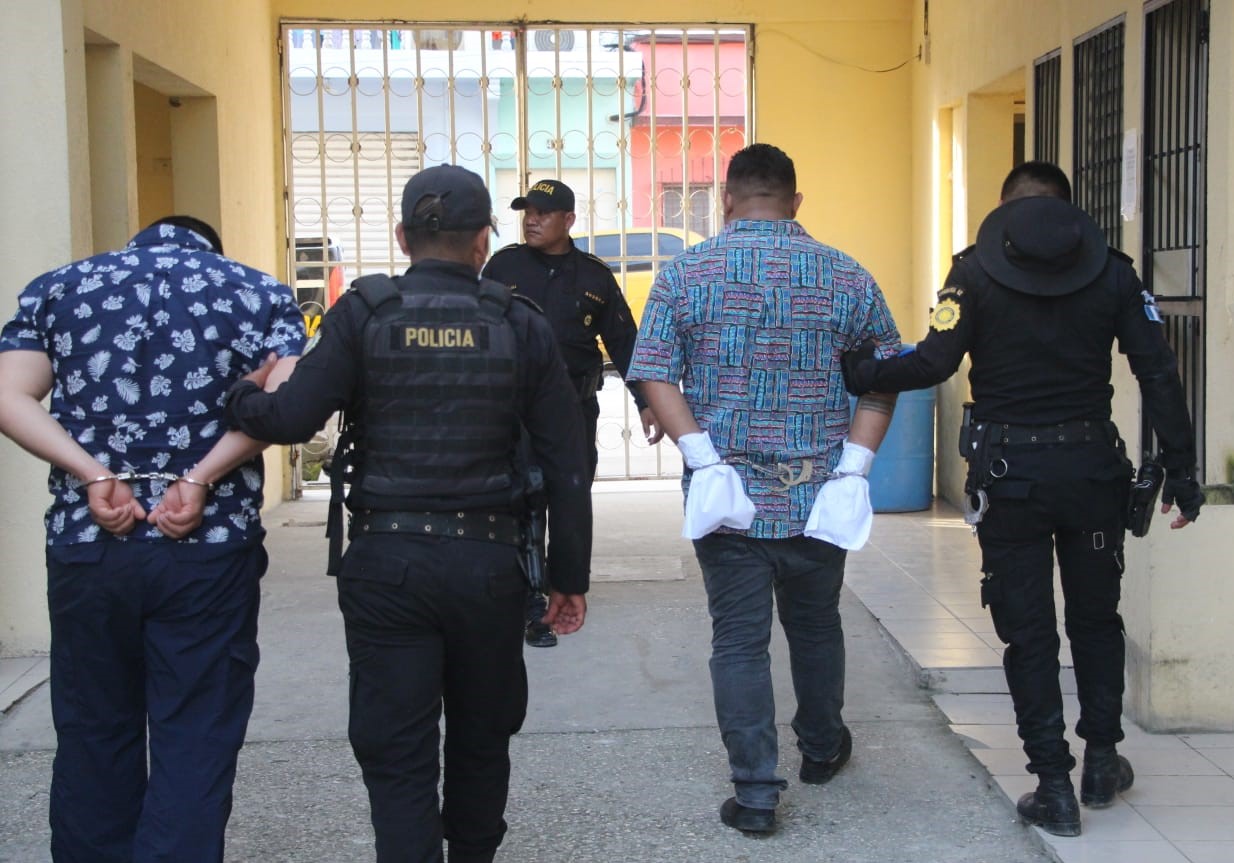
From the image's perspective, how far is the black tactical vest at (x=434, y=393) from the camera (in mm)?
3176

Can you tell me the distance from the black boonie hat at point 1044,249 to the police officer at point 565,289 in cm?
240

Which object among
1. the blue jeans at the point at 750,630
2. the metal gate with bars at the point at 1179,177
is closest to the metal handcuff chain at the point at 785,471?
the blue jeans at the point at 750,630

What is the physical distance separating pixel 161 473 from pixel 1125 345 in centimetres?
246

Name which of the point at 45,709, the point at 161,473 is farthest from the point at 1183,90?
the point at 45,709

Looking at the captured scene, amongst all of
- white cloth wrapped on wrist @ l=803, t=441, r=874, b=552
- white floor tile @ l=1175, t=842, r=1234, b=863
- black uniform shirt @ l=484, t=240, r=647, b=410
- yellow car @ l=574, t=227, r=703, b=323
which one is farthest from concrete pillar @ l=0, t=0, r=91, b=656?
yellow car @ l=574, t=227, r=703, b=323

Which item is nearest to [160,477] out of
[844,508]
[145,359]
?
[145,359]

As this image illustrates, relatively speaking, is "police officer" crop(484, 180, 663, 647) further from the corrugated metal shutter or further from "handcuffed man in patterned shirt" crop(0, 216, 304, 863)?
the corrugated metal shutter

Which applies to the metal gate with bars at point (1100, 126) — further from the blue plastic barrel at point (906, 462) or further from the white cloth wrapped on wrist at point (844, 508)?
the white cloth wrapped on wrist at point (844, 508)

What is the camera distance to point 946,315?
3.91m

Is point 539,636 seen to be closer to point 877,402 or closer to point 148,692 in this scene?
point 877,402

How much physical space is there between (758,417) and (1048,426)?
76 centimetres

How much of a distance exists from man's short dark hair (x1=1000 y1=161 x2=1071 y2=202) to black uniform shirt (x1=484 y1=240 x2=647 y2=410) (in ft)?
7.80

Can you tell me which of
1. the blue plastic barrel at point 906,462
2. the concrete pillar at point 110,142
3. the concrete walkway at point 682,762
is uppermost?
the concrete pillar at point 110,142

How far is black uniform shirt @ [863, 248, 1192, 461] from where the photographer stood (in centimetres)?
391
